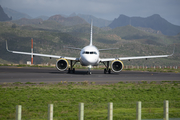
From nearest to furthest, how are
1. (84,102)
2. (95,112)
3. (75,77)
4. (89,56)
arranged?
(95,112)
(84,102)
(75,77)
(89,56)

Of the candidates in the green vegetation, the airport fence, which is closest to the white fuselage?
the green vegetation

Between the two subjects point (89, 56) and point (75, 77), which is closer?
point (75, 77)

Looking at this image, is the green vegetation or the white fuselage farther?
the white fuselage

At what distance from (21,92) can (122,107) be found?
8.10m

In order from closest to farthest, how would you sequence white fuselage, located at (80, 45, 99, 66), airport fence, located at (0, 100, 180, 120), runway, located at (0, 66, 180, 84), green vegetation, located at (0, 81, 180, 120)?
airport fence, located at (0, 100, 180, 120)
green vegetation, located at (0, 81, 180, 120)
runway, located at (0, 66, 180, 84)
white fuselage, located at (80, 45, 99, 66)

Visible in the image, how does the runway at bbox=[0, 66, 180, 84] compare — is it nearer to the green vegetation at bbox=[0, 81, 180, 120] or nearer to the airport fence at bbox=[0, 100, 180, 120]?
the green vegetation at bbox=[0, 81, 180, 120]

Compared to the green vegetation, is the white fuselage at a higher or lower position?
higher

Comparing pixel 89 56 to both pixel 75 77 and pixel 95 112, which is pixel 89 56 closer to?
pixel 75 77

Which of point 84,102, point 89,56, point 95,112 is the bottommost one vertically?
point 95,112

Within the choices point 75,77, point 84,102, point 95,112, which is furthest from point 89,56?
point 95,112

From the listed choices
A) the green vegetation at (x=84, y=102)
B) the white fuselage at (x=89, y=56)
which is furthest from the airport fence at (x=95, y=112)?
the white fuselage at (x=89, y=56)

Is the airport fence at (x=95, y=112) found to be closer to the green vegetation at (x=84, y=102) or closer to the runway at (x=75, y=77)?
the green vegetation at (x=84, y=102)

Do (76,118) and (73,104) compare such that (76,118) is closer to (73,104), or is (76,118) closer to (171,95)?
(73,104)

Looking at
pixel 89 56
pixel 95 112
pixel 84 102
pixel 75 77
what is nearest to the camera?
pixel 95 112
